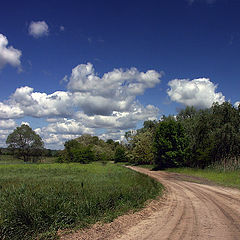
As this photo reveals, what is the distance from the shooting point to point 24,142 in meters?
70.8

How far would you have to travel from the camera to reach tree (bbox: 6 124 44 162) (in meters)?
69.2

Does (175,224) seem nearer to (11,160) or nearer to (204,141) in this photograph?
(204,141)

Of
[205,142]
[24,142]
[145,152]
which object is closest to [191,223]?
[205,142]

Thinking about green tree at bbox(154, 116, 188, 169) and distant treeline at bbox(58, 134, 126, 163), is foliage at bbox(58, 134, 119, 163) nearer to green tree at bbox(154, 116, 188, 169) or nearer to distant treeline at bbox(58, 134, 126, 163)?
distant treeline at bbox(58, 134, 126, 163)

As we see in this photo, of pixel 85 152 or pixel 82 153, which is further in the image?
pixel 85 152

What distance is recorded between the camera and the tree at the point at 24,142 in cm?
6919

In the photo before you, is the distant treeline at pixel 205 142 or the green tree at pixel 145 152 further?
the green tree at pixel 145 152

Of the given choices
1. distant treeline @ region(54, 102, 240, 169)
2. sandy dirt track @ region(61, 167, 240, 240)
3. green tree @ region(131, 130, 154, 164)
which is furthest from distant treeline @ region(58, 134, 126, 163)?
sandy dirt track @ region(61, 167, 240, 240)

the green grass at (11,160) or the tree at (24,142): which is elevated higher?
the tree at (24,142)

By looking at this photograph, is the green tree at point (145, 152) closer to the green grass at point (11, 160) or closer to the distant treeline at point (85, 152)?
the distant treeline at point (85, 152)

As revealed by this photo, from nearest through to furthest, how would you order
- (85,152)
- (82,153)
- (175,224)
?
(175,224), (82,153), (85,152)

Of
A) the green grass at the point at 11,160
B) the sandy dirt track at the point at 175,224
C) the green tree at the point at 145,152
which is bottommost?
the green grass at the point at 11,160

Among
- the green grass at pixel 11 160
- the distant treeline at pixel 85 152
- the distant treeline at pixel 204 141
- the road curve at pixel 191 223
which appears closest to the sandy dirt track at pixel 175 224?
the road curve at pixel 191 223

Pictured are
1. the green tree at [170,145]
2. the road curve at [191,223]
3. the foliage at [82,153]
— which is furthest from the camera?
the foliage at [82,153]
